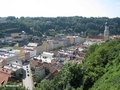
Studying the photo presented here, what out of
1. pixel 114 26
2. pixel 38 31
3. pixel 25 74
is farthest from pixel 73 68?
pixel 114 26

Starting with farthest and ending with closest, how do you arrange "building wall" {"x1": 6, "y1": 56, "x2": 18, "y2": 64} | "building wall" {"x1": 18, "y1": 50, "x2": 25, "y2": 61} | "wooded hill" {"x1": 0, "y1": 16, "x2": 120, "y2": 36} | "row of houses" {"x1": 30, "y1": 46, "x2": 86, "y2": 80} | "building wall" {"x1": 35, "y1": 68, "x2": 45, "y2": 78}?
1. "wooded hill" {"x1": 0, "y1": 16, "x2": 120, "y2": 36}
2. "building wall" {"x1": 18, "y1": 50, "x2": 25, "y2": 61}
3. "building wall" {"x1": 6, "y1": 56, "x2": 18, "y2": 64}
4. "row of houses" {"x1": 30, "y1": 46, "x2": 86, "y2": 80}
5. "building wall" {"x1": 35, "y1": 68, "x2": 45, "y2": 78}

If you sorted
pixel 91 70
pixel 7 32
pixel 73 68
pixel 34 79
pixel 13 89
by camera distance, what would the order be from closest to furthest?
pixel 13 89 < pixel 73 68 < pixel 91 70 < pixel 34 79 < pixel 7 32

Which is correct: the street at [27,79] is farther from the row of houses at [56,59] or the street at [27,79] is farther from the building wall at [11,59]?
the building wall at [11,59]

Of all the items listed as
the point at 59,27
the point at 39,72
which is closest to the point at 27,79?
the point at 39,72

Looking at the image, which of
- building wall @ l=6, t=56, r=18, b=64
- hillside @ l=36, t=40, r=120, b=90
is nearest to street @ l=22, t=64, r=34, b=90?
building wall @ l=6, t=56, r=18, b=64

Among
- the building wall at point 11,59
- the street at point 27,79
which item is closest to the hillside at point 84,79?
the street at point 27,79

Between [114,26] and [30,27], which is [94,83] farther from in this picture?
[114,26]

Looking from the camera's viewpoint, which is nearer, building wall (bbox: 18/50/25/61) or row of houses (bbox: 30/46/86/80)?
row of houses (bbox: 30/46/86/80)

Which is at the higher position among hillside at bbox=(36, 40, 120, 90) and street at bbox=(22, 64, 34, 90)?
hillside at bbox=(36, 40, 120, 90)

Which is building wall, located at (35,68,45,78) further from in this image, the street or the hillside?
the hillside

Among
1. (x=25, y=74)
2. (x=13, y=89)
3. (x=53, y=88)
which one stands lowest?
(x=25, y=74)

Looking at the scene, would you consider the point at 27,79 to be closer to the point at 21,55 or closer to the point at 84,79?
the point at 84,79
